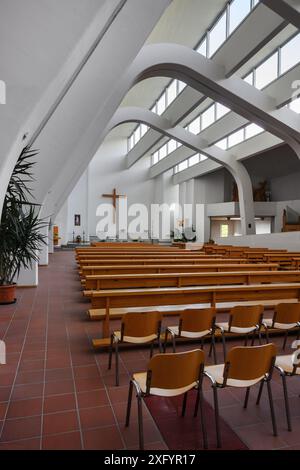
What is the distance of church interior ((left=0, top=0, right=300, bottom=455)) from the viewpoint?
190 cm

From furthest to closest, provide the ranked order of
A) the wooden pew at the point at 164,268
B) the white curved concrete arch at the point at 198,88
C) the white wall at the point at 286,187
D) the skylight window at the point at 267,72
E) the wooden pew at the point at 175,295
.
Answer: the white wall at the point at 286,187, the skylight window at the point at 267,72, the white curved concrete arch at the point at 198,88, the wooden pew at the point at 164,268, the wooden pew at the point at 175,295

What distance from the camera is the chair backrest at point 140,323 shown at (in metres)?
2.65

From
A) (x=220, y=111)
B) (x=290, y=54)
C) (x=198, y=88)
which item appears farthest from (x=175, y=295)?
(x=220, y=111)

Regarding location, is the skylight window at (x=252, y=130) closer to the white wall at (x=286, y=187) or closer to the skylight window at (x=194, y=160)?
the white wall at (x=286, y=187)

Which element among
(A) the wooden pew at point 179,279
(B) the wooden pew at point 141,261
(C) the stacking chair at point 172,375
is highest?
(B) the wooden pew at point 141,261

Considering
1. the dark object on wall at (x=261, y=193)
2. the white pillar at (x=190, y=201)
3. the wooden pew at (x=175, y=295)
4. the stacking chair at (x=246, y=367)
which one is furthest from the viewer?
the white pillar at (x=190, y=201)

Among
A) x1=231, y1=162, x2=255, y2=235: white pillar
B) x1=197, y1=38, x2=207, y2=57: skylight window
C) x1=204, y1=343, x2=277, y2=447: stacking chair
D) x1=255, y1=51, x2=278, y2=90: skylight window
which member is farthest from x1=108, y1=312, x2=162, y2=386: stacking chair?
x1=231, y1=162, x2=255, y2=235: white pillar

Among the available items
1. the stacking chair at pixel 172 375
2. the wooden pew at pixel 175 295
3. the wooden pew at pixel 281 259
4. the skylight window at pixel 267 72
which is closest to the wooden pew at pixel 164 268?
the wooden pew at pixel 175 295

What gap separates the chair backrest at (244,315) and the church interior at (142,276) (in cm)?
2

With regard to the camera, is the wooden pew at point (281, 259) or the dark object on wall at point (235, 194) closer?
the wooden pew at point (281, 259)

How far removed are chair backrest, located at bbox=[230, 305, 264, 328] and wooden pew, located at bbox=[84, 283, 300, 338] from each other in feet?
2.08

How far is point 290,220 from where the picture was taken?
14.0 m

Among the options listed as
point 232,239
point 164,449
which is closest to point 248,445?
point 164,449

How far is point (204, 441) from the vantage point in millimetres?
1725
